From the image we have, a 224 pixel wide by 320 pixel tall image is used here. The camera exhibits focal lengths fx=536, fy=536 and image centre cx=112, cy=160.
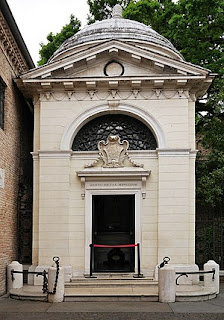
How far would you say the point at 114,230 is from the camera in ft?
61.7

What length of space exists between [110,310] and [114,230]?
21.8 ft

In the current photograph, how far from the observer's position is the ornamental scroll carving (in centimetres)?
Answer: 1666

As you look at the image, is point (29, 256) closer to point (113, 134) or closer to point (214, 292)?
point (113, 134)

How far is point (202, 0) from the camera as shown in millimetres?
21891

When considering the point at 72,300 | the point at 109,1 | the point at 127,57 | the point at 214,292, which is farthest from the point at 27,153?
the point at 109,1

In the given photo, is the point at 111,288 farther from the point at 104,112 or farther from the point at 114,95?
the point at 114,95

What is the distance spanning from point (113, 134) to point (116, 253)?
3927 millimetres

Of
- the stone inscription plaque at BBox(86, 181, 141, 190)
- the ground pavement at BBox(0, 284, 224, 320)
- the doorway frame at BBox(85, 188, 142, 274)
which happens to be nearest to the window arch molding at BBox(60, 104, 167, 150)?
the stone inscription plaque at BBox(86, 181, 141, 190)

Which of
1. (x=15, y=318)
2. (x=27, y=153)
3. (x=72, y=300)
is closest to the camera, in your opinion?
(x=15, y=318)

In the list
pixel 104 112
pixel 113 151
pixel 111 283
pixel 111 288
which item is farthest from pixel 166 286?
pixel 104 112

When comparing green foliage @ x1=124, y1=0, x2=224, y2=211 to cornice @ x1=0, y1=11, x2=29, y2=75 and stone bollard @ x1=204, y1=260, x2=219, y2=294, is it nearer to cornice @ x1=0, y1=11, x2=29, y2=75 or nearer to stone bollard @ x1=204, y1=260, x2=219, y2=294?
stone bollard @ x1=204, y1=260, x2=219, y2=294

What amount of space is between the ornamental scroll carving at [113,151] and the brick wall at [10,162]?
2.56 meters

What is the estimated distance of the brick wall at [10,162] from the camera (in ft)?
49.8

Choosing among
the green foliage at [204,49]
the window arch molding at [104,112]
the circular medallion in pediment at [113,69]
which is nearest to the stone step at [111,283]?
the window arch molding at [104,112]
